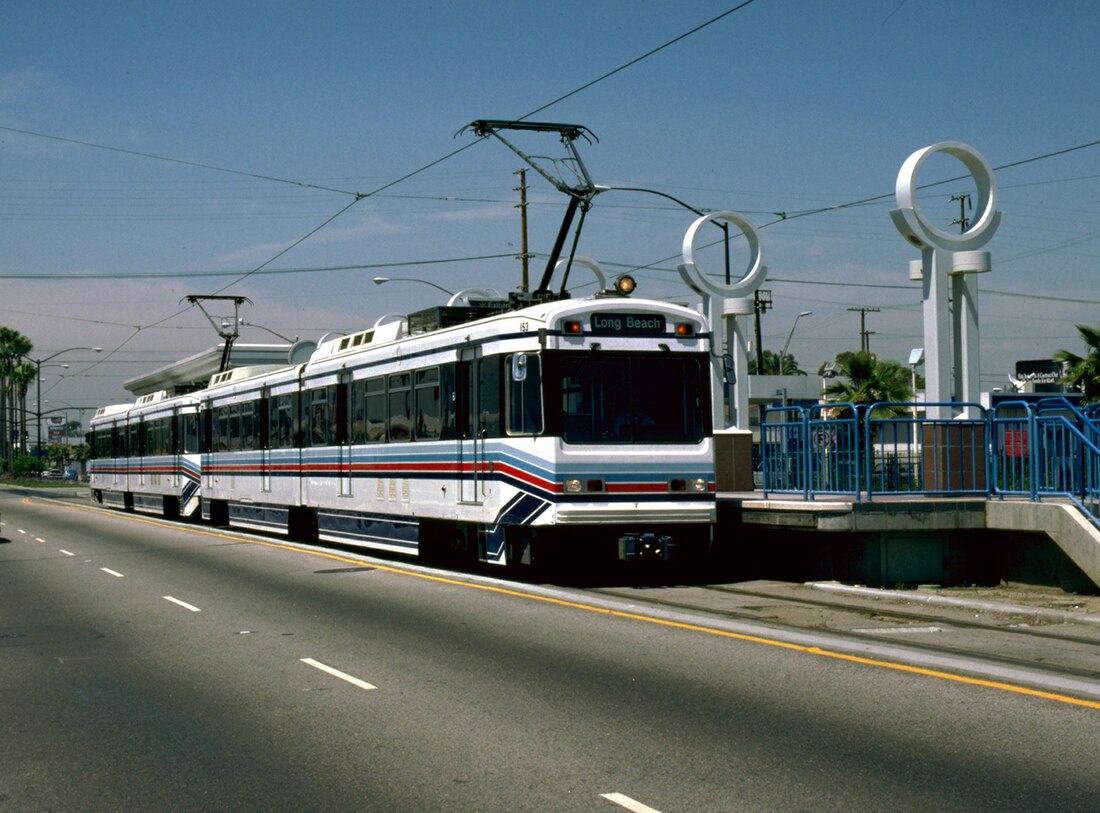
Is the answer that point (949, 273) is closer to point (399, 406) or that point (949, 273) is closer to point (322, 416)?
point (399, 406)

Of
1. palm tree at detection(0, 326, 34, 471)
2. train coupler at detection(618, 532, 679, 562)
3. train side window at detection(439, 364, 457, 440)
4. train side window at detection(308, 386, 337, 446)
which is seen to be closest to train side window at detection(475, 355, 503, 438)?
train side window at detection(439, 364, 457, 440)

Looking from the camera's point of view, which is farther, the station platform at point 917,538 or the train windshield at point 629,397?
the train windshield at point 629,397

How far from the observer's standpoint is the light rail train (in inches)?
636

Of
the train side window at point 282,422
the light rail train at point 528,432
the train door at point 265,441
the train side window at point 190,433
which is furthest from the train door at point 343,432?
the train side window at point 190,433

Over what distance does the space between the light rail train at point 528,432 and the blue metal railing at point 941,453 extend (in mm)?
1672

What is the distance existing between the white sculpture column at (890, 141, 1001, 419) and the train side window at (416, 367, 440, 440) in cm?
676

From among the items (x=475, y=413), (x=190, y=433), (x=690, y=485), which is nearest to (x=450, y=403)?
(x=475, y=413)

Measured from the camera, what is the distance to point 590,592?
639 inches

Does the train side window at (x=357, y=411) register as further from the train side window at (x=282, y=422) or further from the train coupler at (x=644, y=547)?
the train coupler at (x=644, y=547)

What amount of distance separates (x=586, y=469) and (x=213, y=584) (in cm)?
539

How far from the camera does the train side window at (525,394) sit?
16141mm

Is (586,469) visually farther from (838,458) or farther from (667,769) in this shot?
(667,769)

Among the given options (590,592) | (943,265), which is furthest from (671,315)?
(943,265)

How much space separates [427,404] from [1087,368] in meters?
17.3
